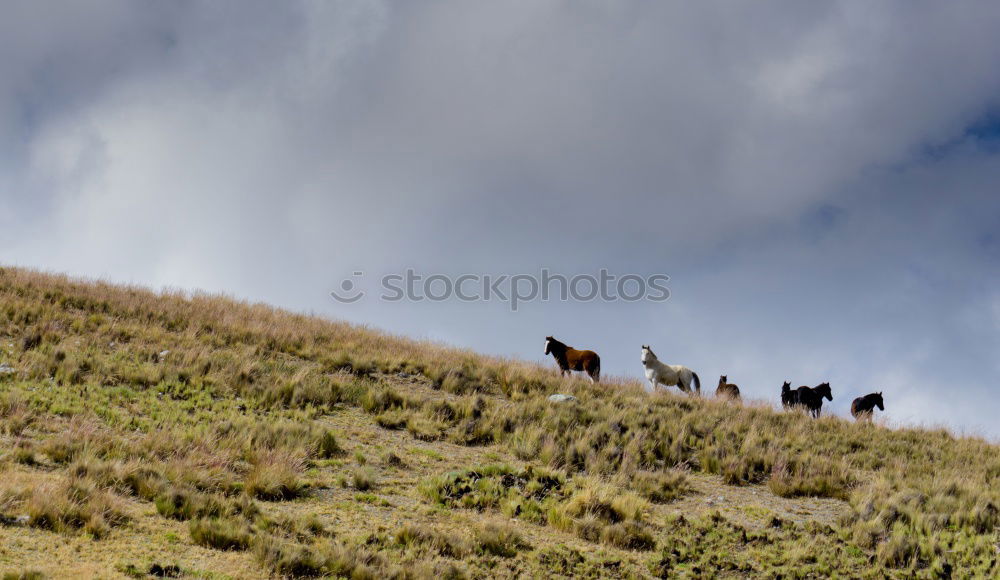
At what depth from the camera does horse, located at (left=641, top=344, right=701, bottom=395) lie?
24.1 meters

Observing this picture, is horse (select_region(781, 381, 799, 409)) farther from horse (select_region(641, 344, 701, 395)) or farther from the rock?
the rock

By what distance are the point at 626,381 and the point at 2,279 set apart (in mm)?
21488

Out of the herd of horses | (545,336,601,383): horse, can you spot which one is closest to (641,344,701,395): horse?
the herd of horses

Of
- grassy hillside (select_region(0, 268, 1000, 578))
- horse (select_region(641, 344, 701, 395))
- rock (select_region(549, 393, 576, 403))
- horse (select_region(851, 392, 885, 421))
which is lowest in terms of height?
grassy hillside (select_region(0, 268, 1000, 578))

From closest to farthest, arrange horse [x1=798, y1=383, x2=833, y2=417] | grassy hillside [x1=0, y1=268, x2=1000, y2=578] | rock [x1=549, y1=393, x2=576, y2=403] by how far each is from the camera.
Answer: grassy hillside [x1=0, y1=268, x2=1000, y2=578] → rock [x1=549, y1=393, x2=576, y2=403] → horse [x1=798, y1=383, x2=833, y2=417]

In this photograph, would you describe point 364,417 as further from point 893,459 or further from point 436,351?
point 893,459

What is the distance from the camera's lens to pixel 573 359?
78.4 feet

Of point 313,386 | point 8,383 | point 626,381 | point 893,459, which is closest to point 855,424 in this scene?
point 893,459

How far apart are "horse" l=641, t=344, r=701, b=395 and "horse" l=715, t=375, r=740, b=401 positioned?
2.83 ft

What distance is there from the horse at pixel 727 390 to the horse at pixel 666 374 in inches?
34.0

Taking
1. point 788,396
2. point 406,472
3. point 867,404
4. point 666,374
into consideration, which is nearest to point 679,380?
point 666,374

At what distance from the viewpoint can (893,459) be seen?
17.3 meters

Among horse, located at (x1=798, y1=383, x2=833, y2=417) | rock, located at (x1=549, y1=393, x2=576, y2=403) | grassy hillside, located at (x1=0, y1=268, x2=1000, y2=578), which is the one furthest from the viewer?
horse, located at (x1=798, y1=383, x2=833, y2=417)

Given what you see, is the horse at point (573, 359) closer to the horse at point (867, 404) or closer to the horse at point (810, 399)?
the horse at point (810, 399)
